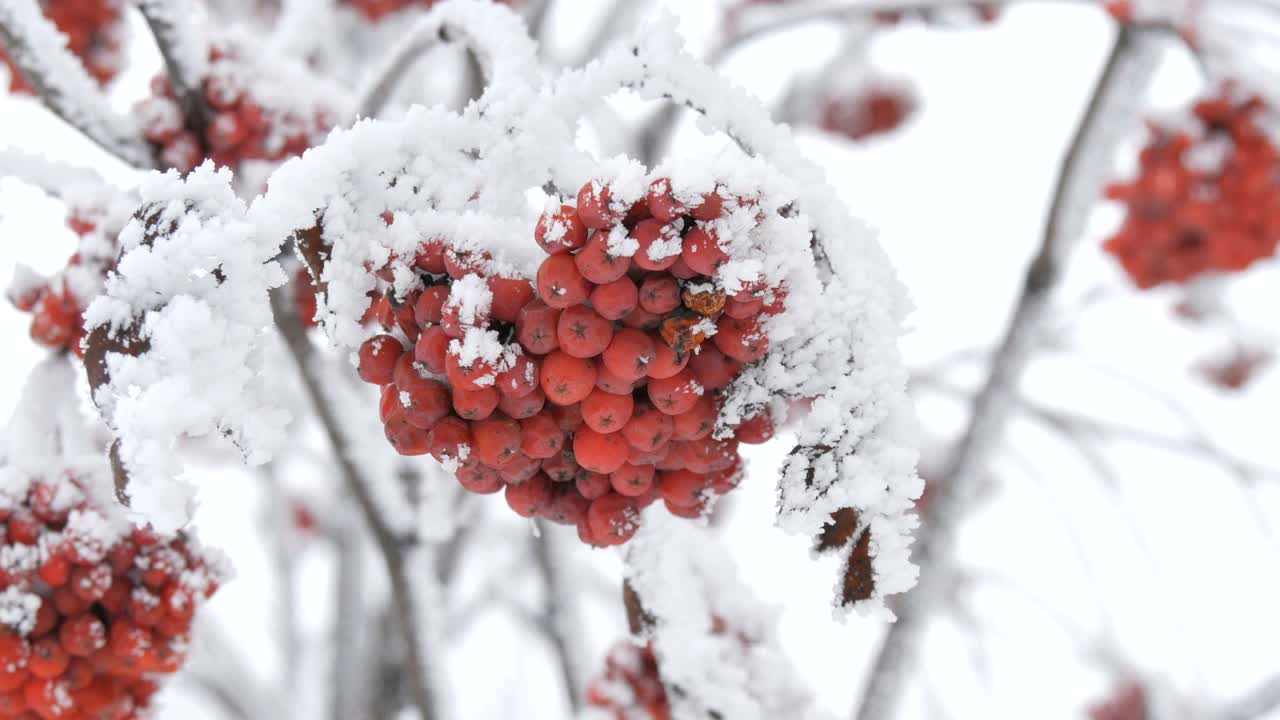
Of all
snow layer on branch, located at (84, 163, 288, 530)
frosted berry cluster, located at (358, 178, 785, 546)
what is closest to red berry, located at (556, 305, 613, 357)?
frosted berry cluster, located at (358, 178, 785, 546)

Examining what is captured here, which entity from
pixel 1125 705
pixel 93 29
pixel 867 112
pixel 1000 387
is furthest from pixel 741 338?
pixel 1125 705

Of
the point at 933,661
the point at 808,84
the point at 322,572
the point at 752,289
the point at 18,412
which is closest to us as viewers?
the point at 752,289

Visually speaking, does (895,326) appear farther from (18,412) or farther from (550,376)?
(18,412)

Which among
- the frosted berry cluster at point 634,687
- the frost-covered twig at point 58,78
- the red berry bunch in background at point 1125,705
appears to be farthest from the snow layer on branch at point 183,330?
the red berry bunch in background at point 1125,705

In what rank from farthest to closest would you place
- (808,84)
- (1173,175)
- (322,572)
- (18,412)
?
(322,572)
(808,84)
(1173,175)
(18,412)

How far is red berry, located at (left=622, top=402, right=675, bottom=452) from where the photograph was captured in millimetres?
384

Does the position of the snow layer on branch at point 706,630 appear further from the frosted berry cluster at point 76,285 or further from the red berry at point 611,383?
the frosted berry cluster at point 76,285

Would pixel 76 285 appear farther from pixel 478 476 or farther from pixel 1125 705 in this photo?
pixel 1125 705

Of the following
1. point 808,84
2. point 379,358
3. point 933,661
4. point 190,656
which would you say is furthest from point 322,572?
point 379,358

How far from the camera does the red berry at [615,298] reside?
0.35m

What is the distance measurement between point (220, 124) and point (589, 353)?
407 mm

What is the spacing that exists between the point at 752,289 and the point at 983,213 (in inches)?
124

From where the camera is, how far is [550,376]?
1.22 feet

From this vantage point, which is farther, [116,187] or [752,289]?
[116,187]
